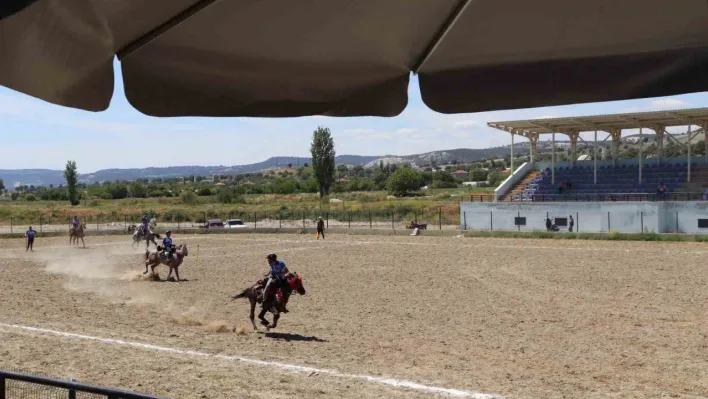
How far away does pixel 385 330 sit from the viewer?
14.5m

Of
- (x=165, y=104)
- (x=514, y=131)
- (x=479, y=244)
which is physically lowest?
(x=479, y=244)

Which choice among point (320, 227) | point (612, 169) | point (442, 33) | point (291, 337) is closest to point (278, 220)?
point (320, 227)

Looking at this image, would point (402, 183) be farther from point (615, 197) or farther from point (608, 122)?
point (615, 197)

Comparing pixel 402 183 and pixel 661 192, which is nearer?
pixel 661 192

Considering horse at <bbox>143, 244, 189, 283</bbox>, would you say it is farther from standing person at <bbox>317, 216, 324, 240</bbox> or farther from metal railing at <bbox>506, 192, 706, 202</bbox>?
metal railing at <bbox>506, 192, 706, 202</bbox>

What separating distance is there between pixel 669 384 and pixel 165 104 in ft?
28.5

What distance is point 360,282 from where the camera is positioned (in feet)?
75.3

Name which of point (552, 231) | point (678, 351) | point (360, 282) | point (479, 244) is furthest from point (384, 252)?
point (678, 351)

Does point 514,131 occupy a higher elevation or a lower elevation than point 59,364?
higher

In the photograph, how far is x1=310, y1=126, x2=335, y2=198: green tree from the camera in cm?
12112

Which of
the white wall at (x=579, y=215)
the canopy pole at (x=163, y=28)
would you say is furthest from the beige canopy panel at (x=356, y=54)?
the white wall at (x=579, y=215)

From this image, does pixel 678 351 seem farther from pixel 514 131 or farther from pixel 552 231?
pixel 514 131

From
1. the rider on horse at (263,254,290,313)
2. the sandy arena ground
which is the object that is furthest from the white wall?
the rider on horse at (263,254,290,313)

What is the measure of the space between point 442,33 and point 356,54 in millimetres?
501
